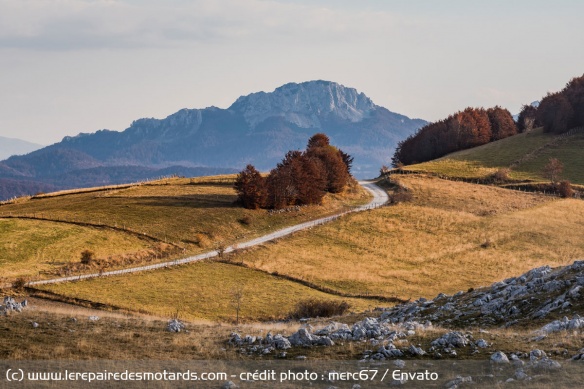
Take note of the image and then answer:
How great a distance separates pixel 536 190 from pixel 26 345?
116842mm

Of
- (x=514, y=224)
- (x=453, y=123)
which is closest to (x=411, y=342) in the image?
(x=514, y=224)

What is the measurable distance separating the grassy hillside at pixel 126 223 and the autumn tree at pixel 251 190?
1935mm

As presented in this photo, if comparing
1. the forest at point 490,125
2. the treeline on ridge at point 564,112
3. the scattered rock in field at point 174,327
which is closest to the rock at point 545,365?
the scattered rock in field at point 174,327

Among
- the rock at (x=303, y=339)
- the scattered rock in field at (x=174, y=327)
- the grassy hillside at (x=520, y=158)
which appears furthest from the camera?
the grassy hillside at (x=520, y=158)

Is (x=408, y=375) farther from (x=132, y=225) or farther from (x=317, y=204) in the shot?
(x=317, y=204)

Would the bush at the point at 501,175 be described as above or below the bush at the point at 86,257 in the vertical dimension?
above

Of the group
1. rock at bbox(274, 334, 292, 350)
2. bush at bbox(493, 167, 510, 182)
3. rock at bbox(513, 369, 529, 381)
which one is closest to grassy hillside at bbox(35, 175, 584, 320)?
bush at bbox(493, 167, 510, 182)

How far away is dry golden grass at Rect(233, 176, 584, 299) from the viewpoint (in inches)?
2904

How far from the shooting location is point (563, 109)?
173 metres

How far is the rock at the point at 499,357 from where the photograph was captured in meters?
24.0

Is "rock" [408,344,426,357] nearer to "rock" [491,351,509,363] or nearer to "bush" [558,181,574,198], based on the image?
"rock" [491,351,509,363]

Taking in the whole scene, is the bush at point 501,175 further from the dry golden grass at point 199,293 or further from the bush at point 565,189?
the dry golden grass at point 199,293

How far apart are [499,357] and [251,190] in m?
80.0

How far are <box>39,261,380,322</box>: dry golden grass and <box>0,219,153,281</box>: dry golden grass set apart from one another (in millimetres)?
8044
